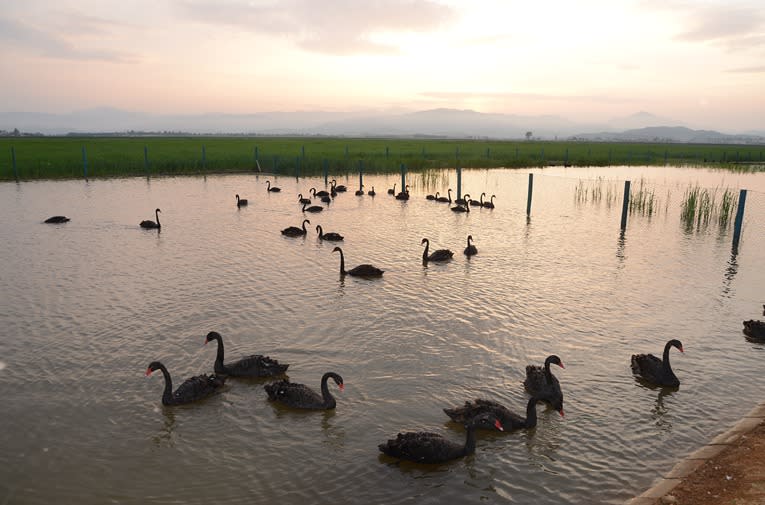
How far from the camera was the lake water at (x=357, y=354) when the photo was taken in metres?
7.14

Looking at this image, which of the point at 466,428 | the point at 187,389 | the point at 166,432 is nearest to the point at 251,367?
the point at 187,389

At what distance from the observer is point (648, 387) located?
953cm

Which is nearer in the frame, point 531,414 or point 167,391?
point 531,414

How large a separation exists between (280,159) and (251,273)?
35235mm

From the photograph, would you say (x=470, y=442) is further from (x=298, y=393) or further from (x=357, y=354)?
(x=357, y=354)

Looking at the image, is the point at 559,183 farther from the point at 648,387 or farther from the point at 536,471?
the point at 536,471

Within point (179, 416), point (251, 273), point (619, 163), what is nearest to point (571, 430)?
point (179, 416)

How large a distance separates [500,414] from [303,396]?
320cm

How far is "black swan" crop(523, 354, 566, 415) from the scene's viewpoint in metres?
8.62

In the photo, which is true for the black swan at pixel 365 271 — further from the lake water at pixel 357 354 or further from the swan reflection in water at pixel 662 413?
the swan reflection in water at pixel 662 413

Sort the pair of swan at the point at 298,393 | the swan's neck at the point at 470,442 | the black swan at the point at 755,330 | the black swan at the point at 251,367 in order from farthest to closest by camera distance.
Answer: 1. the black swan at the point at 755,330
2. the black swan at the point at 251,367
3. the pair of swan at the point at 298,393
4. the swan's neck at the point at 470,442

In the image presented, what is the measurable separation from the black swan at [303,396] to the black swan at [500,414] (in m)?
1.93

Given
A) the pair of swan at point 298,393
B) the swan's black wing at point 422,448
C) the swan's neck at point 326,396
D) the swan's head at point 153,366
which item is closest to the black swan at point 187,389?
the swan's head at point 153,366

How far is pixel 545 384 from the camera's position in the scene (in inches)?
355
